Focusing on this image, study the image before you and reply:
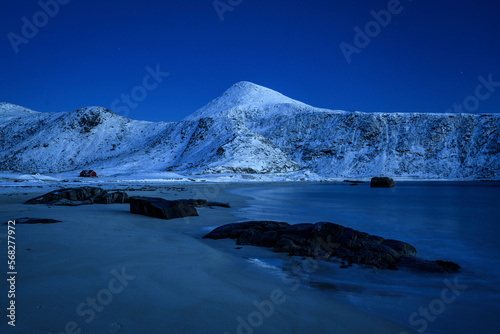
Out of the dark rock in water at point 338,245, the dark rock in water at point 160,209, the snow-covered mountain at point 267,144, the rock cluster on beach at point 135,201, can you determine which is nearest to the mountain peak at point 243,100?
the snow-covered mountain at point 267,144

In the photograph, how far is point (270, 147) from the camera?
76.7m

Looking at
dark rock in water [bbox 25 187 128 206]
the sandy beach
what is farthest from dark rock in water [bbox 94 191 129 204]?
the sandy beach

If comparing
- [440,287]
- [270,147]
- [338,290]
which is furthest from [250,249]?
[270,147]

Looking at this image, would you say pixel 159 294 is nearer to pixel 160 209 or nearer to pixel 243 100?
pixel 160 209

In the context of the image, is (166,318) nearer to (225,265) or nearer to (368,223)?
(225,265)

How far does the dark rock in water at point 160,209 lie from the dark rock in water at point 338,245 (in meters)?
3.08

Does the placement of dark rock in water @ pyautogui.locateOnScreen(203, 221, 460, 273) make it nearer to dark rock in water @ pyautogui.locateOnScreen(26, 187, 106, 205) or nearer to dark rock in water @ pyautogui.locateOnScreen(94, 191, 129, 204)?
dark rock in water @ pyautogui.locateOnScreen(94, 191, 129, 204)

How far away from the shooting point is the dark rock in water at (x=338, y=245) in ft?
18.0

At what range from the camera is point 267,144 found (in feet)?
254

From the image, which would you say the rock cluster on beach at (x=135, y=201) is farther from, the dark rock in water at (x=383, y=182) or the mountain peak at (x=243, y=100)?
the mountain peak at (x=243, y=100)

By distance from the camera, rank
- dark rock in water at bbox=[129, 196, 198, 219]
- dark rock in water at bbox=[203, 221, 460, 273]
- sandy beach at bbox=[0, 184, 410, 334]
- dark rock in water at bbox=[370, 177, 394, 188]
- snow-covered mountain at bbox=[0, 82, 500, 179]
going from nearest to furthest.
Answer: sandy beach at bbox=[0, 184, 410, 334]
dark rock in water at bbox=[203, 221, 460, 273]
dark rock in water at bbox=[129, 196, 198, 219]
dark rock in water at bbox=[370, 177, 394, 188]
snow-covered mountain at bbox=[0, 82, 500, 179]

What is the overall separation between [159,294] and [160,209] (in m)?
6.85

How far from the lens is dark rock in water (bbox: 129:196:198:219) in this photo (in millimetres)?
10070

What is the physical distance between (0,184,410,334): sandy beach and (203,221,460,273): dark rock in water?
832 mm
